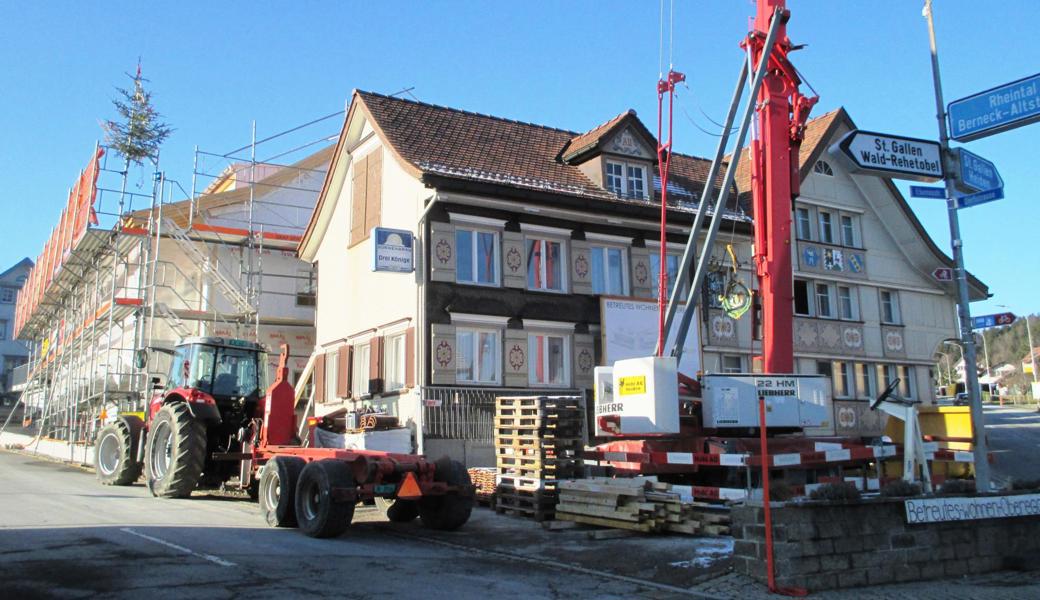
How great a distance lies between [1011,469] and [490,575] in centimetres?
1848

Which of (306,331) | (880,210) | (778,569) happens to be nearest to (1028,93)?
(778,569)

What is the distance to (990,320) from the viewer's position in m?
9.70

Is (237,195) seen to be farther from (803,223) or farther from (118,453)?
(803,223)

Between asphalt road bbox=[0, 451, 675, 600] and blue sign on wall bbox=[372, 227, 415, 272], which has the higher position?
blue sign on wall bbox=[372, 227, 415, 272]

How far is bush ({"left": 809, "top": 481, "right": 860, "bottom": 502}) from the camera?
27.7 feet

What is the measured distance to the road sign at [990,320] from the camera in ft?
31.7

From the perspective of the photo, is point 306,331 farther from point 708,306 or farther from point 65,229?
point 708,306

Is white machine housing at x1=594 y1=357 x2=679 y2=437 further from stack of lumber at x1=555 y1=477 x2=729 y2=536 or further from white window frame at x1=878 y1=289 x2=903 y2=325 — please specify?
white window frame at x1=878 y1=289 x2=903 y2=325

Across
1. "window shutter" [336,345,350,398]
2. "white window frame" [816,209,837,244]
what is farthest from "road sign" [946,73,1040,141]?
"white window frame" [816,209,837,244]

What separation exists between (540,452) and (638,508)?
95.7 inches

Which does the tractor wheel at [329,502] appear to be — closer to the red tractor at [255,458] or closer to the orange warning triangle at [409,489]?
the red tractor at [255,458]

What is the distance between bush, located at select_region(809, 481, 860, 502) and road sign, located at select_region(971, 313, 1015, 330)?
8.45ft

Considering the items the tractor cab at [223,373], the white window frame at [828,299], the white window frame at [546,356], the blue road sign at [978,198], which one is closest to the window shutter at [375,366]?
the white window frame at [546,356]

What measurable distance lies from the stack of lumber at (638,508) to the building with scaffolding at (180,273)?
54.1ft
